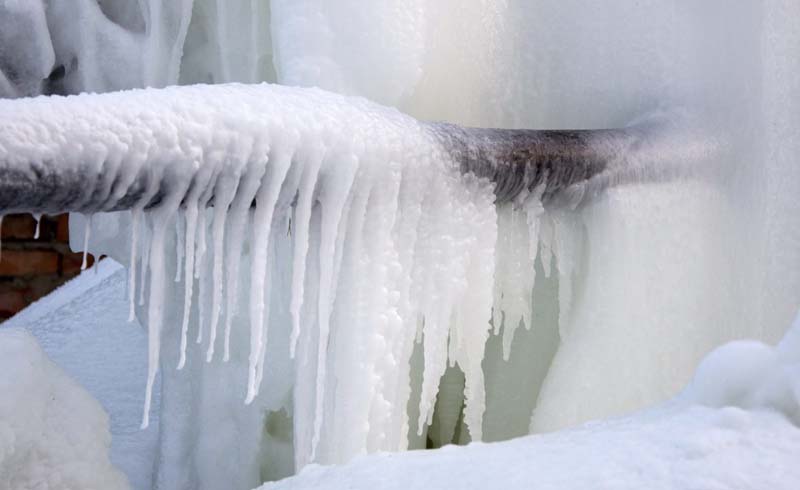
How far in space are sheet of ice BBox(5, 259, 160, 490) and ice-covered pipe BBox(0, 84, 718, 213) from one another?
1.81 ft

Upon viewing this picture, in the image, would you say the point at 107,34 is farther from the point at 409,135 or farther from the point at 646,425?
the point at 646,425

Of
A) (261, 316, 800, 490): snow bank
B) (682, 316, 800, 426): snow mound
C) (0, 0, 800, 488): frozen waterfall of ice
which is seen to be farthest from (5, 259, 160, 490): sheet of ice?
(682, 316, 800, 426): snow mound

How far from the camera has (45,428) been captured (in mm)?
886

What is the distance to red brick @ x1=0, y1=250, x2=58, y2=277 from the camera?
215 cm

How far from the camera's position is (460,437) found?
1278 mm

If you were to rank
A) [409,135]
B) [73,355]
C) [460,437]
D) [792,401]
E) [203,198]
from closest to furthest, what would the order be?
[792,401] → [203,198] → [409,135] → [460,437] → [73,355]

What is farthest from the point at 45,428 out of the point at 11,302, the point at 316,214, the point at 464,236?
the point at 11,302

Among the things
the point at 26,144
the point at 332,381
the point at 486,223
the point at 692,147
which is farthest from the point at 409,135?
the point at 692,147

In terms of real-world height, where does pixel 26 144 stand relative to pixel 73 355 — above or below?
above

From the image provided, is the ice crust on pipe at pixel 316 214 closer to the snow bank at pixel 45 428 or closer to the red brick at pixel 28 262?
the snow bank at pixel 45 428

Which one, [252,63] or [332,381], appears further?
[252,63]

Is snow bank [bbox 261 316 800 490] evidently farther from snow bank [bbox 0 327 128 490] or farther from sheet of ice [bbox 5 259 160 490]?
sheet of ice [bbox 5 259 160 490]

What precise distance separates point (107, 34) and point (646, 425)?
85 centimetres

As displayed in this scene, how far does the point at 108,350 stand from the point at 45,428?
60 centimetres
